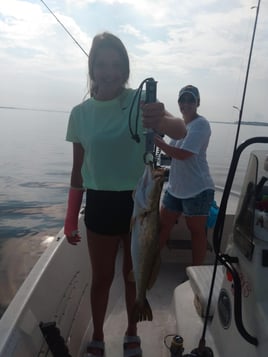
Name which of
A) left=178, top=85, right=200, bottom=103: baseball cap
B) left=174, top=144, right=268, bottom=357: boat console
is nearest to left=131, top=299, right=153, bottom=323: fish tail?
left=174, top=144, right=268, bottom=357: boat console

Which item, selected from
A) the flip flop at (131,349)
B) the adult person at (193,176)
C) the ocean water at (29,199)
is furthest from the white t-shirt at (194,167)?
the flip flop at (131,349)

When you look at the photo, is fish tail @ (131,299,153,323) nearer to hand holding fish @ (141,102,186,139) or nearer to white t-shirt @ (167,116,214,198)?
hand holding fish @ (141,102,186,139)

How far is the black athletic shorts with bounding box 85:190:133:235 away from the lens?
2.39 m

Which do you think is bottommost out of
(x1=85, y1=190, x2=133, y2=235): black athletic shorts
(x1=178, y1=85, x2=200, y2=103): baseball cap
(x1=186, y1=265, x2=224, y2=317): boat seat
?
(x1=186, y1=265, x2=224, y2=317): boat seat

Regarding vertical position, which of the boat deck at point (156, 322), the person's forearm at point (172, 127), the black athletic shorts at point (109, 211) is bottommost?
the boat deck at point (156, 322)

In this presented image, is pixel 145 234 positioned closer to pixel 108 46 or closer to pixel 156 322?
pixel 108 46

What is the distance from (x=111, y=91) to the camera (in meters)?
2.35

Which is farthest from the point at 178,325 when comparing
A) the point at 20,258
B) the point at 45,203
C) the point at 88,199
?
the point at 45,203

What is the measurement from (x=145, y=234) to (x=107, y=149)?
0.65m

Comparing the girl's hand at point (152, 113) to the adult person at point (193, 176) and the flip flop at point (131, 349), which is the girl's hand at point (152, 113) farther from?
→ the flip flop at point (131, 349)

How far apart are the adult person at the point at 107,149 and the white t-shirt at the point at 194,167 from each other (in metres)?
1.26

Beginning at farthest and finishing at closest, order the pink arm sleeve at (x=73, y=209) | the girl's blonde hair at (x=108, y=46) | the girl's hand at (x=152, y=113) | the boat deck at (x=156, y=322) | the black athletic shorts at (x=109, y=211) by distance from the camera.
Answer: the boat deck at (x=156, y=322) < the pink arm sleeve at (x=73, y=209) < the black athletic shorts at (x=109, y=211) < the girl's blonde hair at (x=108, y=46) < the girl's hand at (x=152, y=113)

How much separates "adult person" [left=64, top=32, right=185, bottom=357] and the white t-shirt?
1256mm

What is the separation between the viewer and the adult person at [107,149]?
2.25 m
